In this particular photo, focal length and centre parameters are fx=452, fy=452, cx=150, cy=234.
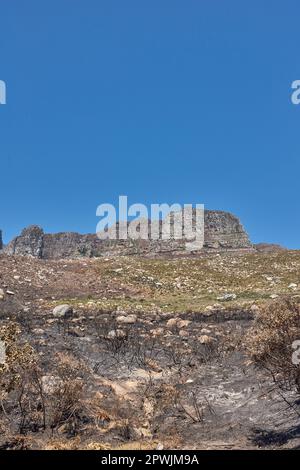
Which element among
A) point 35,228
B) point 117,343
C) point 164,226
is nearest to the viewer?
point 117,343

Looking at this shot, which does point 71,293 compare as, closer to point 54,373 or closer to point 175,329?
Answer: point 175,329

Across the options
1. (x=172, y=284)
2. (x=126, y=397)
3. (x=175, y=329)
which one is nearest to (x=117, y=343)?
(x=175, y=329)

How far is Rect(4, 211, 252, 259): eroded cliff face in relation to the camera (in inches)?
2827

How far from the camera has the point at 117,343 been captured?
14523mm

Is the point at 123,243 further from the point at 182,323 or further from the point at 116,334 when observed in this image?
the point at 116,334

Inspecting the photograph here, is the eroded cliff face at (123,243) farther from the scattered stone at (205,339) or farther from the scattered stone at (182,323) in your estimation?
the scattered stone at (205,339)

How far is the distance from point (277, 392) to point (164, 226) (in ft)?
212

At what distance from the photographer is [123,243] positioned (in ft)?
248

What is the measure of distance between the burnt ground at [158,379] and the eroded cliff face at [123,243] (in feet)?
158

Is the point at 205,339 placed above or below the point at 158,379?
above

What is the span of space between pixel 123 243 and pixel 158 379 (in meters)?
64.3
